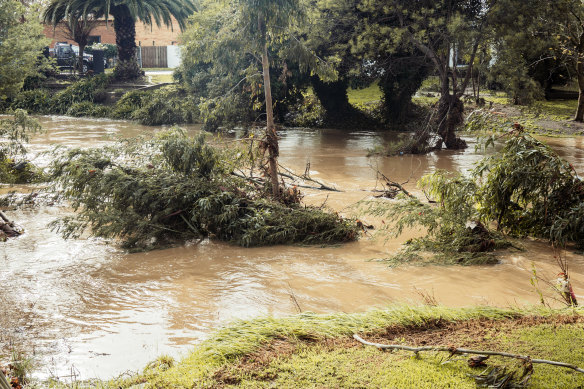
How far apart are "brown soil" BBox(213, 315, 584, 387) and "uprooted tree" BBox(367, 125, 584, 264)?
2986 millimetres

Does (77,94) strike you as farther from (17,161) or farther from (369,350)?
(369,350)

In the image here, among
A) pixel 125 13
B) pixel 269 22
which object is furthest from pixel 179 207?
pixel 125 13

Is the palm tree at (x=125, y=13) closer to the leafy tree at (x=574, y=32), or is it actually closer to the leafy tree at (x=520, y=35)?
the leafy tree at (x=520, y=35)

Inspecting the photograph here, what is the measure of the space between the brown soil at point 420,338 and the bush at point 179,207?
4.24 m

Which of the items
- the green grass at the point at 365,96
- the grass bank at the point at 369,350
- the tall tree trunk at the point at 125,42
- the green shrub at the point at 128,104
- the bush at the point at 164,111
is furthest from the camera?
the tall tree trunk at the point at 125,42

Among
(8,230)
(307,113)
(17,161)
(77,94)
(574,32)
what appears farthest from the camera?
(77,94)

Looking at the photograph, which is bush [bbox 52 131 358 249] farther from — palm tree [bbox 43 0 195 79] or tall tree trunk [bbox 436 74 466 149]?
palm tree [bbox 43 0 195 79]

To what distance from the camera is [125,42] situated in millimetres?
30000

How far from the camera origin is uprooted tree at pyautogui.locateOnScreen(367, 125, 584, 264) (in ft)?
24.1

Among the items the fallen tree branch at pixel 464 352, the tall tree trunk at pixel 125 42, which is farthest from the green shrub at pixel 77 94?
the fallen tree branch at pixel 464 352

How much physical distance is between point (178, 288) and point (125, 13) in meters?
26.0

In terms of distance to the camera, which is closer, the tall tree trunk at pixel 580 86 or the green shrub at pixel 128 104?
the tall tree trunk at pixel 580 86

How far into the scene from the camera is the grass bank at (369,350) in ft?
11.1

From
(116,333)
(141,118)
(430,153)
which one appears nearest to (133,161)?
(116,333)
